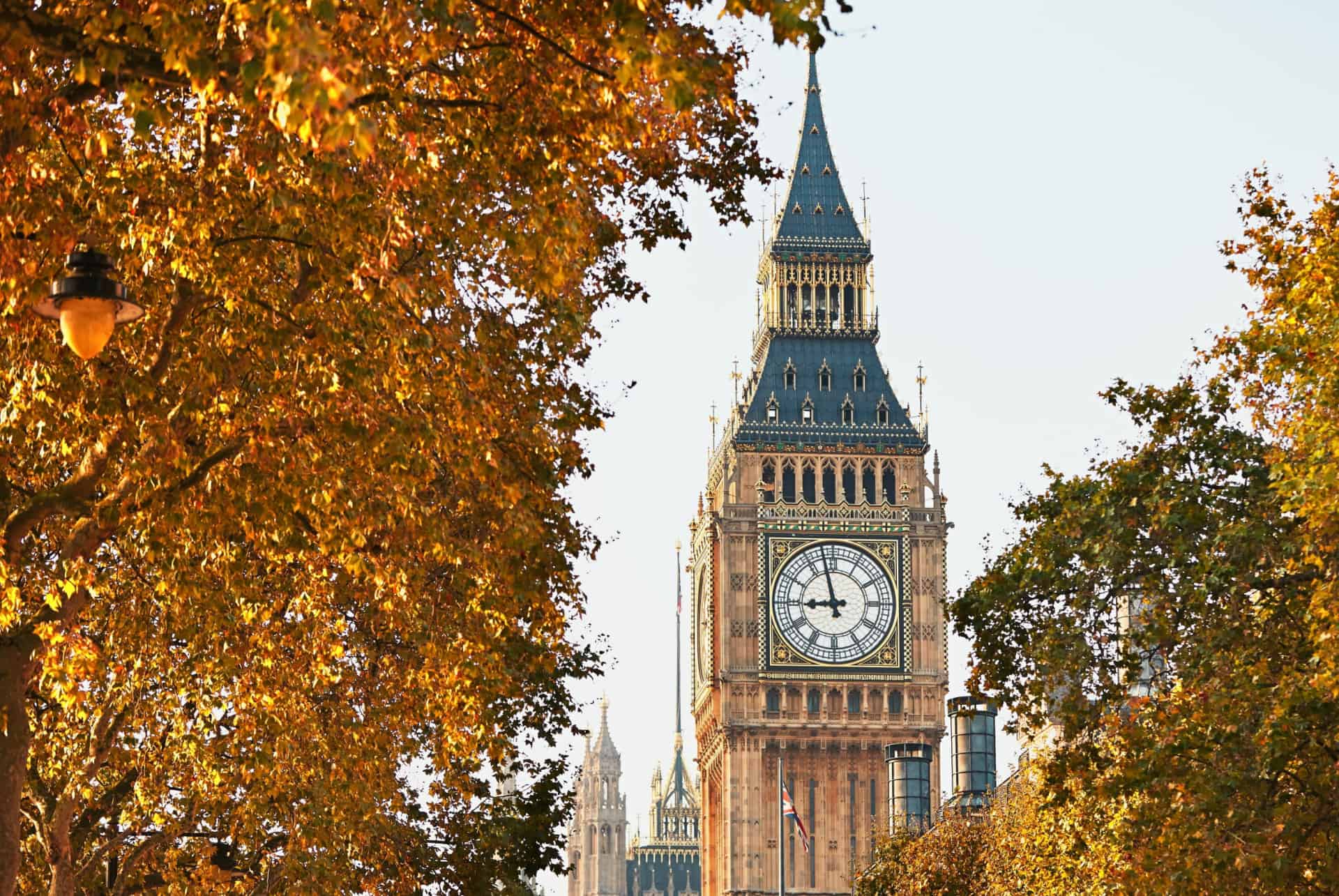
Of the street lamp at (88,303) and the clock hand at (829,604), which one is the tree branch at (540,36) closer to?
the street lamp at (88,303)

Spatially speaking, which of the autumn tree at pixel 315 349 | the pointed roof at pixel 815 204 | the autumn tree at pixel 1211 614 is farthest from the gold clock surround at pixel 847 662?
the autumn tree at pixel 315 349

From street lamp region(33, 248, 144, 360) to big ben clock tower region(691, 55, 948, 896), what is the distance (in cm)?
10108

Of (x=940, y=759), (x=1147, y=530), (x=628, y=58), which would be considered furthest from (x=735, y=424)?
(x=628, y=58)

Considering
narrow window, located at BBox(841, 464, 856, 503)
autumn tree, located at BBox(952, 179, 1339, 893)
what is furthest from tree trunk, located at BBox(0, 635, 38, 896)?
narrow window, located at BBox(841, 464, 856, 503)

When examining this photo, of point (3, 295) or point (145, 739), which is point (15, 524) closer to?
point (3, 295)

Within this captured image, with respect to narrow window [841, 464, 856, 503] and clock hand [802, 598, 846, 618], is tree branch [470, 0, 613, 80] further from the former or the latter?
narrow window [841, 464, 856, 503]

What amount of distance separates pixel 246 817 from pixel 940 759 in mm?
98605

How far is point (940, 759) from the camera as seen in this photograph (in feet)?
396

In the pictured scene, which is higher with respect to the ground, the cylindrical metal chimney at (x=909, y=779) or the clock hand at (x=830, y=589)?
the clock hand at (x=830, y=589)

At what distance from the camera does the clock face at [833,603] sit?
4633 inches

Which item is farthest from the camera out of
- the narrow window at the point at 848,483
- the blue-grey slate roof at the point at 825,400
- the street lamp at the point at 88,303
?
the blue-grey slate roof at the point at 825,400

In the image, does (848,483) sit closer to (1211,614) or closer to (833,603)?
(833,603)

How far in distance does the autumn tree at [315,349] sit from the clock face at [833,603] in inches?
3723

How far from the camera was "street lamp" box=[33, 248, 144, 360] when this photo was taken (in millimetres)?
16188
